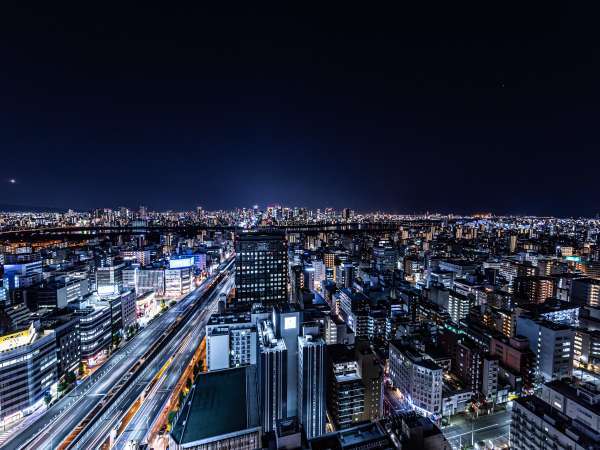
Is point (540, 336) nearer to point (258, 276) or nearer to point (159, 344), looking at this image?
point (258, 276)

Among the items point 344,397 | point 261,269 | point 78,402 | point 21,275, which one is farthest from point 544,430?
point 21,275

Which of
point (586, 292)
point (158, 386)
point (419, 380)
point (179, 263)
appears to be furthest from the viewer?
point (179, 263)

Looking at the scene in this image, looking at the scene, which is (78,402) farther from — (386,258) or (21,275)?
(386,258)

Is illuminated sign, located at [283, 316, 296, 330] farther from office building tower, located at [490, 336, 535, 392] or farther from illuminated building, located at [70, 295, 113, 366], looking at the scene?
illuminated building, located at [70, 295, 113, 366]

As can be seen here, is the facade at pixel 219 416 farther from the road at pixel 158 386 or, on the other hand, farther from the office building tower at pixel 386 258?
the office building tower at pixel 386 258

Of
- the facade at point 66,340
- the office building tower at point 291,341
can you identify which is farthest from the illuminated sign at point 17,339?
the office building tower at point 291,341

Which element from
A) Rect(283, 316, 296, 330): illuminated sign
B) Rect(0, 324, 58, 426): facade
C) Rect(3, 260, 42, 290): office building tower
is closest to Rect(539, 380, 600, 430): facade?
Rect(283, 316, 296, 330): illuminated sign

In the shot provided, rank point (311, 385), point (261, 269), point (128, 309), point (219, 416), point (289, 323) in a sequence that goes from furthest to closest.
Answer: point (261, 269) < point (128, 309) < point (289, 323) < point (311, 385) < point (219, 416)
